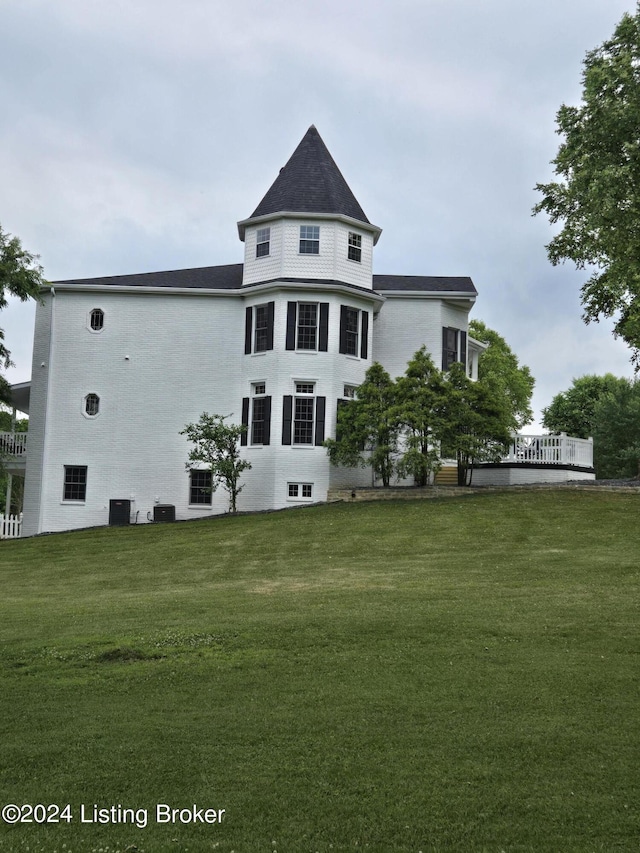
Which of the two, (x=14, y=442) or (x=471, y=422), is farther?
(x=14, y=442)

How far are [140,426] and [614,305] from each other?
17184mm

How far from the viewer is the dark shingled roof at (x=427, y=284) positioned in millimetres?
32594

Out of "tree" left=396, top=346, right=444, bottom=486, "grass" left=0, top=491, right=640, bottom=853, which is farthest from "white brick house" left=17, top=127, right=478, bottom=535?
"grass" left=0, top=491, right=640, bottom=853

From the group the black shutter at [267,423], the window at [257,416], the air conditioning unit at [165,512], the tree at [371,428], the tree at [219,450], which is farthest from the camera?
the air conditioning unit at [165,512]

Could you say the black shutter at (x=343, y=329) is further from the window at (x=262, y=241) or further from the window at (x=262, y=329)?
the window at (x=262, y=241)

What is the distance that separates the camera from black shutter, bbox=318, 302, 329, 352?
30.2 meters

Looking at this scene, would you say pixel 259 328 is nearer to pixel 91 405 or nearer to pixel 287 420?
pixel 287 420

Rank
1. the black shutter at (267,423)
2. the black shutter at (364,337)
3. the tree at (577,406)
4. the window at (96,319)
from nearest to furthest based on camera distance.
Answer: the black shutter at (267,423), the black shutter at (364,337), the window at (96,319), the tree at (577,406)

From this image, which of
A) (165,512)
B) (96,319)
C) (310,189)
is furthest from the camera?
(96,319)

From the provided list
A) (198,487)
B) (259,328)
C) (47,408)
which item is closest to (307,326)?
(259,328)

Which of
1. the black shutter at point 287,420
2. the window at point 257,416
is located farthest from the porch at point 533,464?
the window at point 257,416

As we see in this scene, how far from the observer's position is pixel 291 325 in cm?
3030

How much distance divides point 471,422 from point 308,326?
690 centimetres

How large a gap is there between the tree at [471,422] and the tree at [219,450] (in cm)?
711
